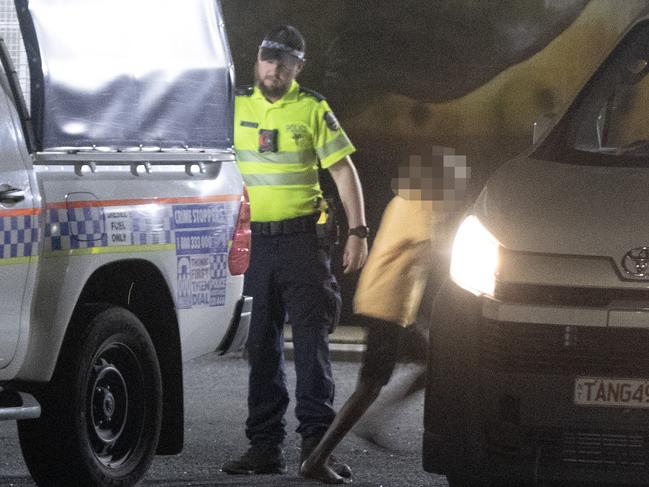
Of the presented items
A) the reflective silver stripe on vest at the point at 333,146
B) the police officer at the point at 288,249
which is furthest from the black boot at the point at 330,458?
the reflective silver stripe on vest at the point at 333,146

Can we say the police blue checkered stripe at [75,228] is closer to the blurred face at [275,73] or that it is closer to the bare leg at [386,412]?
the blurred face at [275,73]

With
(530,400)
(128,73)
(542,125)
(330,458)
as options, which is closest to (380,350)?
(330,458)

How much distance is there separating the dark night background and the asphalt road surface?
9.50 feet

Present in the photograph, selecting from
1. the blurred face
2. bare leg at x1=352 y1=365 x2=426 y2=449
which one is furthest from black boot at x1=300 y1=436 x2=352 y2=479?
the blurred face

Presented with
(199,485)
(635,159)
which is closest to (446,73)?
(199,485)

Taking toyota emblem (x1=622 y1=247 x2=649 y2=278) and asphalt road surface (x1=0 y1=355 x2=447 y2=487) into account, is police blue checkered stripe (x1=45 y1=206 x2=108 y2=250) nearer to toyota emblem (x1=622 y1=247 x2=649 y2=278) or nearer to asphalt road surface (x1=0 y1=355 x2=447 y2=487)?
asphalt road surface (x1=0 y1=355 x2=447 y2=487)

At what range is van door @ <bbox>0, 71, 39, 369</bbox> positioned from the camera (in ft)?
21.2

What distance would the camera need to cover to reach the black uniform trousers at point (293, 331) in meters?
7.93

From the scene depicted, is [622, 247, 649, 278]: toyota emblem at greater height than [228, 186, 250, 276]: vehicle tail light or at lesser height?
greater

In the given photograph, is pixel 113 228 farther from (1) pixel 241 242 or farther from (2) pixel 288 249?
(2) pixel 288 249

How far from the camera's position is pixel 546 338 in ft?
18.4

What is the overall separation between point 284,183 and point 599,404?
2740 mm

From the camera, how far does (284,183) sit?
8.02m

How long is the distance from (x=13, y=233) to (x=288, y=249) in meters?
1.75
